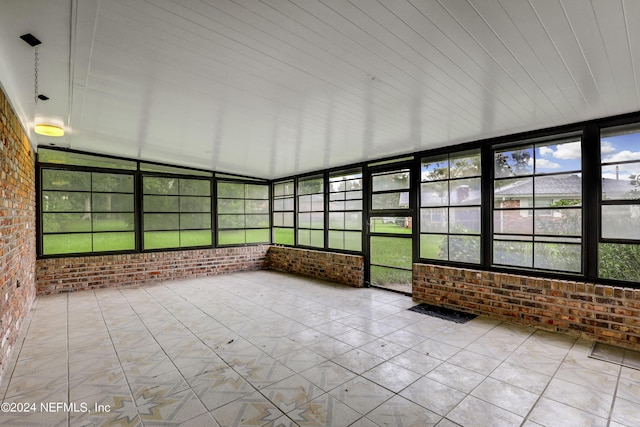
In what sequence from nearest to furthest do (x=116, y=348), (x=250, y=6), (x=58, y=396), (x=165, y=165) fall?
(x=250, y=6) → (x=58, y=396) → (x=116, y=348) → (x=165, y=165)

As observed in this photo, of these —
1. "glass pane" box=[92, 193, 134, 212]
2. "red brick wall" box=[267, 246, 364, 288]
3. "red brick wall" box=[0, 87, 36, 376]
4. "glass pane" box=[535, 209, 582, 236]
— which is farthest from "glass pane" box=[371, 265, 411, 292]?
"glass pane" box=[92, 193, 134, 212]

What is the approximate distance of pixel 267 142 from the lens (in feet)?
16.5

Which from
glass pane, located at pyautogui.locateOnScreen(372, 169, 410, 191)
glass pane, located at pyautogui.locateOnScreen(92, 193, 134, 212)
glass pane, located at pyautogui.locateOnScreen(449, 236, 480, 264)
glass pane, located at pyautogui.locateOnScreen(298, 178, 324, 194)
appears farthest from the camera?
glass pane, located at pyautogui.locateOnScreen(298, 178, 324, 194)

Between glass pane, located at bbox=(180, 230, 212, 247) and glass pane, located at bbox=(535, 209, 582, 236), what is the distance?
6763 mm

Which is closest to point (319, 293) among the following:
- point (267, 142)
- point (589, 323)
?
point (267, 142)

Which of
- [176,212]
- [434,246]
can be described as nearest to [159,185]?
[176,212]

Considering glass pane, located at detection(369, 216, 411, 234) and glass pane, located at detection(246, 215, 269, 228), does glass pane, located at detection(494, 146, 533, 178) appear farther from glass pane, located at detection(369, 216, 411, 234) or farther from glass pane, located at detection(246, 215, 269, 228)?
glass pane, located at detection(246, 215, 269, 228)

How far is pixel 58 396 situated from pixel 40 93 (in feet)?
9.71

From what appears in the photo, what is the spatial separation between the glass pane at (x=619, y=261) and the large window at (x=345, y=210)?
149 inches

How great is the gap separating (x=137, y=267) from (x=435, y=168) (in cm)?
633

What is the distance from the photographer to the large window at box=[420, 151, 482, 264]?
15.5ft

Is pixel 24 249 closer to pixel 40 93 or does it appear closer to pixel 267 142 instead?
pixel 40 93

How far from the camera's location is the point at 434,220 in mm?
5203

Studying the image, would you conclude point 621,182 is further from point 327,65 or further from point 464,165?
point 327,65
